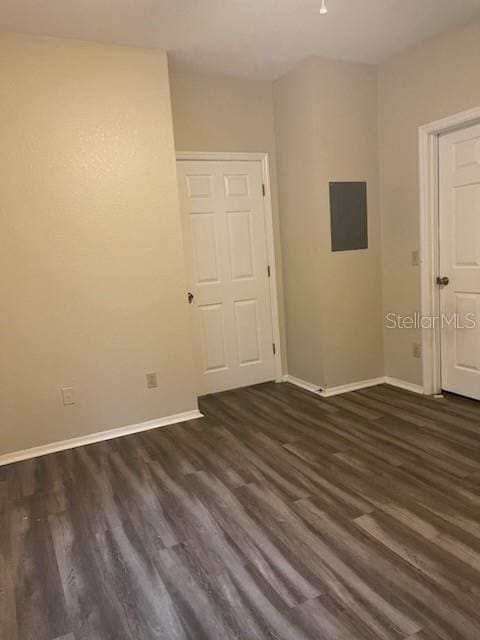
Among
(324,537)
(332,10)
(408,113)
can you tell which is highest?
(332,10)

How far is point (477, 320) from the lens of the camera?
11.2 ft

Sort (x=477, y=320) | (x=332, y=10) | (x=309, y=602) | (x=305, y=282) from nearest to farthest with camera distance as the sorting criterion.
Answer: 1. (x=309, y=602)
2. (x=332, y=10)
3. (x=477, y=320)
4. (x=305, y=282)

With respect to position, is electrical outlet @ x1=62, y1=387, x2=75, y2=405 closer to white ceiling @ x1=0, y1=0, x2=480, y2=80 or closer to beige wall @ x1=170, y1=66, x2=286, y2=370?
beige wall @ x1=170, y1=66, x2=286, y2=370

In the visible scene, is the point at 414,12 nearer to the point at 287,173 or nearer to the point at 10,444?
the point at 287,173

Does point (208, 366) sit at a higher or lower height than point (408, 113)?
lower

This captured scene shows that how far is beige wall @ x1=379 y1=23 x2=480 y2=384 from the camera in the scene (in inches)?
124

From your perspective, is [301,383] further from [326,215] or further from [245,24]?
[245,24]

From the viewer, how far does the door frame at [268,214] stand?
388cm

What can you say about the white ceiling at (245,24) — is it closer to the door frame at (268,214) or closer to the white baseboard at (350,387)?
the door frame at (268,214)

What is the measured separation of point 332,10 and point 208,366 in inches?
109

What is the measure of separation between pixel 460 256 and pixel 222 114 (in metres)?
2.22

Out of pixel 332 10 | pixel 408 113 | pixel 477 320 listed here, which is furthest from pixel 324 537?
pixel 408 113

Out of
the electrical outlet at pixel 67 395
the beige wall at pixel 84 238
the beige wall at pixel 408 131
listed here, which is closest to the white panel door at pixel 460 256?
the beige wall at pixel 408 131

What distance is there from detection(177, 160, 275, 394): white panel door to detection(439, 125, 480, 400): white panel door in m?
1.51
